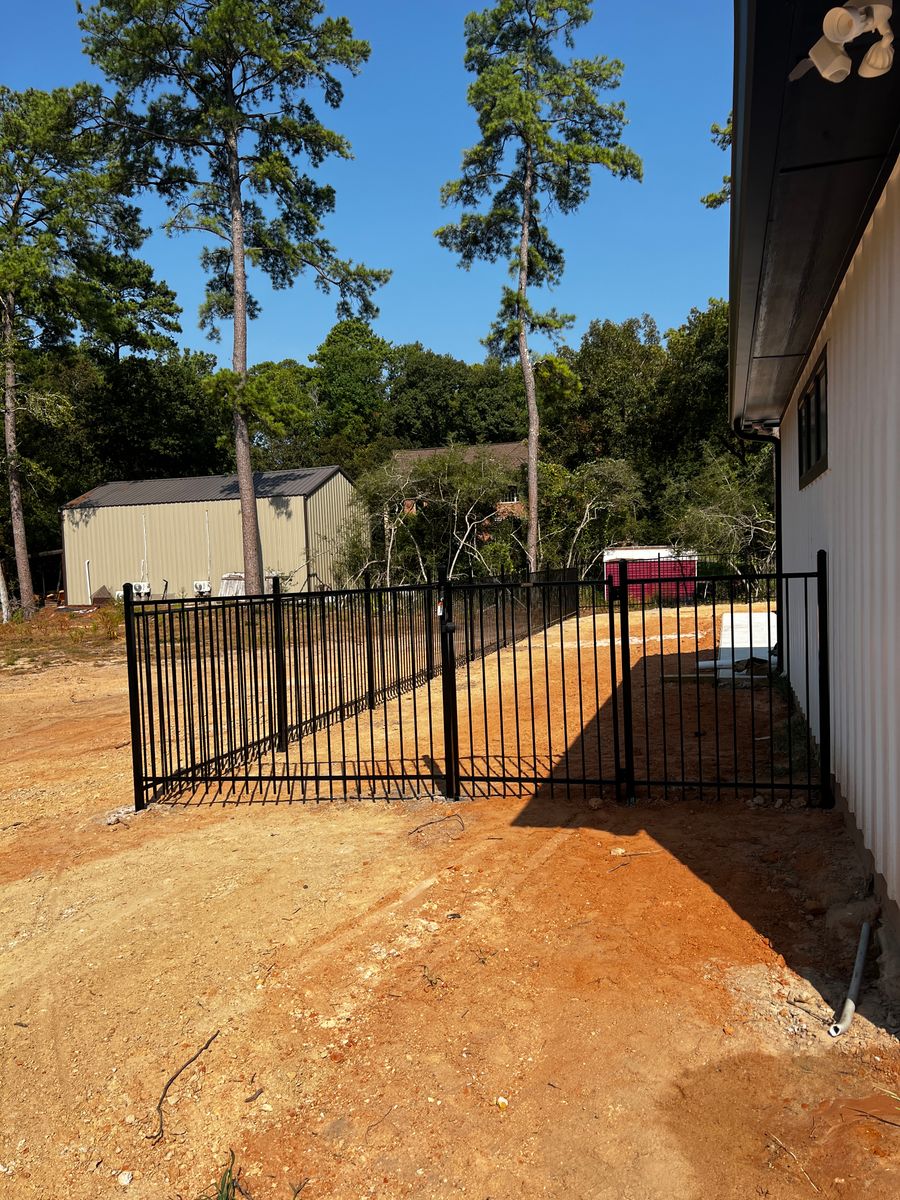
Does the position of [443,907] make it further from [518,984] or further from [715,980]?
[715,980]

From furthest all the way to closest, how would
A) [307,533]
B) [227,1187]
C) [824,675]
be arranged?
[307,533] → [824,675] → [227,1187]

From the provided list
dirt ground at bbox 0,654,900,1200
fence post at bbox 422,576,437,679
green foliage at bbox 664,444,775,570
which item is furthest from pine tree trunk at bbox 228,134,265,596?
dirt ground at bbox 0,654,900,1200

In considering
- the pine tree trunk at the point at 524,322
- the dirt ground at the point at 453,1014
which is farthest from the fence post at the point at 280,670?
the pine tree trunk at the point at 524,322

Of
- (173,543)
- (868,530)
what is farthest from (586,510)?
(868,530)

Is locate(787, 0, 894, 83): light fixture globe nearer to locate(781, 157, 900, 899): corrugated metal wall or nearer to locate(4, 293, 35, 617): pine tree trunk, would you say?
locate(781, 157, 900, 899): corrugated metal wall

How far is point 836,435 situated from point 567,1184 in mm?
4370

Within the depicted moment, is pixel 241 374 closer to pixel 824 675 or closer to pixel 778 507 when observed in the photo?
pixel 778 507

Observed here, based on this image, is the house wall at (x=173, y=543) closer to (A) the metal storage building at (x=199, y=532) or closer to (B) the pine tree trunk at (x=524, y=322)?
(A) the metal storage building at (x=199, y=532)

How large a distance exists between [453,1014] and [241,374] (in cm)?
2196

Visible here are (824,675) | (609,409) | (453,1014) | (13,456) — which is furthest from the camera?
(609,409)

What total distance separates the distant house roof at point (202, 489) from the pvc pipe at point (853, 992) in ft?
82.7

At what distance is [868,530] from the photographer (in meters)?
4.01

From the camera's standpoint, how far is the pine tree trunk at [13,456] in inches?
1003

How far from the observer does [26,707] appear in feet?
37.8
